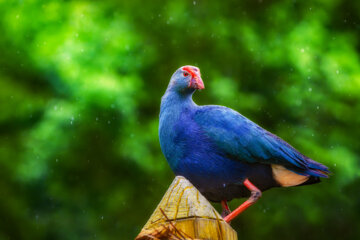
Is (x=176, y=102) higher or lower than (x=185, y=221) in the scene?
higher

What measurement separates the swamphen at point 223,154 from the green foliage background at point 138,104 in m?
2.51

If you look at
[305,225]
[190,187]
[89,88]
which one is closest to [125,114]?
[89,88]

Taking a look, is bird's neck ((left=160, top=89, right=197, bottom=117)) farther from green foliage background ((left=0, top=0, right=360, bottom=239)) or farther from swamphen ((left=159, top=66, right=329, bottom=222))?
green foliage background ((left=0, top=0, right=360, bottom=239))

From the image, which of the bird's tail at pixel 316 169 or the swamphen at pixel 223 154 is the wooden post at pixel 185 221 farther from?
the bird's tail at pixel 316 169

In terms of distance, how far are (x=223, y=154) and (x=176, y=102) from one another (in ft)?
1.19

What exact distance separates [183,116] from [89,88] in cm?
274

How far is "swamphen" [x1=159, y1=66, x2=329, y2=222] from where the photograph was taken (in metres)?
2.68

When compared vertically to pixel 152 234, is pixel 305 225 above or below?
below

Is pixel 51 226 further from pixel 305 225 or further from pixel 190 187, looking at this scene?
pixel 190 187

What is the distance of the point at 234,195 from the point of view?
276 cm

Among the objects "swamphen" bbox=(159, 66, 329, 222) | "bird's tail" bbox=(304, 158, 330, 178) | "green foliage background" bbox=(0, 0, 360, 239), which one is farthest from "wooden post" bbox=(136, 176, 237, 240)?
"green foliage background" bbox=(0, 0, 360, 239)

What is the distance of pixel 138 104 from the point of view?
5.62 m

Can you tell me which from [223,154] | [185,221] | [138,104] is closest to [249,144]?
[223,154]

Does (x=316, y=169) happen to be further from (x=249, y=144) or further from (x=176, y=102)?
(x=176, y=102)
